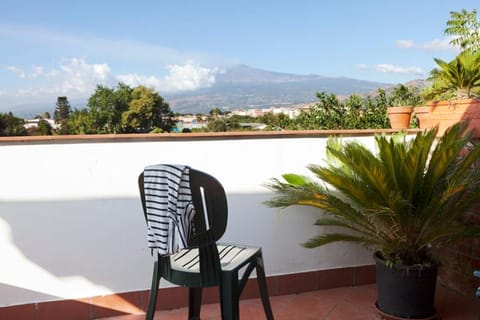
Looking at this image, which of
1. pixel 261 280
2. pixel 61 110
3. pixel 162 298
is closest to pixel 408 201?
pixel 261 280

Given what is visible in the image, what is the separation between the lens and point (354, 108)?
5125mm

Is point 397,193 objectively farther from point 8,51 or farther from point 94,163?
point 8,51

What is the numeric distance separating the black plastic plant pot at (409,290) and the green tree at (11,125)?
2489mm

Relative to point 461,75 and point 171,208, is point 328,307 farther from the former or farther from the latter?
point 461,75

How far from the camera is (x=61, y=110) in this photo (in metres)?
4.01

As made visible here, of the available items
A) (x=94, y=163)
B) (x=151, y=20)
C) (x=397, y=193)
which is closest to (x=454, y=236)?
(x=397, y=193)

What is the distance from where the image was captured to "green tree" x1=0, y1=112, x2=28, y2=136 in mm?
2662

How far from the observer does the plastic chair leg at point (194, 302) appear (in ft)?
7.69

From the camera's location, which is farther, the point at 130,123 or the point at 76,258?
the point at 130,123

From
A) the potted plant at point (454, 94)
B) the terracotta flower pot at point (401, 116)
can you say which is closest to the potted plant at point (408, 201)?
the potted plant at point (454, 94)

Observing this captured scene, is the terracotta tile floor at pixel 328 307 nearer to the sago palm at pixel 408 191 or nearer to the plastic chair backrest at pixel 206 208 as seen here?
the sago palm at pixel 408 191

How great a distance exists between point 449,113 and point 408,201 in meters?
1.05

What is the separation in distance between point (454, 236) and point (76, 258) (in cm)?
234

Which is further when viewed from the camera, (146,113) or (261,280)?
(146,113)
